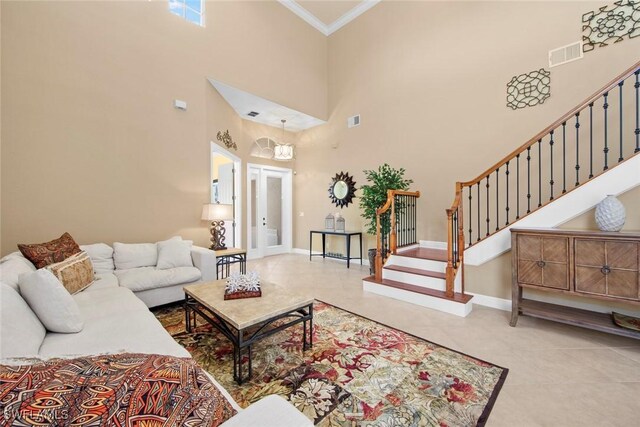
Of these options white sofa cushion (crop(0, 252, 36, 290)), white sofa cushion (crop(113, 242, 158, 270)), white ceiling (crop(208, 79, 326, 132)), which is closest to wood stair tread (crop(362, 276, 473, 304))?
white sofa cushion (crop(113, 242, 158, 270))

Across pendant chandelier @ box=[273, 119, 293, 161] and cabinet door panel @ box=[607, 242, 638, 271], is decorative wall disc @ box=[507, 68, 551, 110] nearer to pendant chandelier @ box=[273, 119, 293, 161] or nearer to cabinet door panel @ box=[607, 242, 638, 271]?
cabinet door panel @ box=[607, 242, 638, 271]

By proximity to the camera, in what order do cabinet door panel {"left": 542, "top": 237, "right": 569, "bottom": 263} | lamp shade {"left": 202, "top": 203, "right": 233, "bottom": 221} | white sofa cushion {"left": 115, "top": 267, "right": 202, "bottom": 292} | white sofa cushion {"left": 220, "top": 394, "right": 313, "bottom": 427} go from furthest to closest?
lamp shade {"left": 202, "top": 203, "right": 233, "bottom": 221} → white sofa cushion {"left": 115, "top": 267, "right": 202, "bottom": 292} → cabinet door panel {"left": 542, "top": 237, "right": 569, "bottom": 263} → white sofa cushion {"left": 220, "top": 394, "right": 313, "bottom": 427}

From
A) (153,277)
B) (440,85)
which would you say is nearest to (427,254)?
(440,85)

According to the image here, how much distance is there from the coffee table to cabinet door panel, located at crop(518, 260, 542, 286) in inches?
84.0

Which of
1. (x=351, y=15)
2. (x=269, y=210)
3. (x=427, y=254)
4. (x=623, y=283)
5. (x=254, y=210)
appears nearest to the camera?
(x=623, y=283)

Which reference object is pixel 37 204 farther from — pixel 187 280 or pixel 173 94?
pixel 173 94

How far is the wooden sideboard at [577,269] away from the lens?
2.11 metres

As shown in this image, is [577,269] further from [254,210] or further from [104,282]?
[254,210]

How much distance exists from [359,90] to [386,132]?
4.13 ft

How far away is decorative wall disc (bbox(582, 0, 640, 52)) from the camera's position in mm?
3004

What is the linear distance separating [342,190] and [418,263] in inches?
107

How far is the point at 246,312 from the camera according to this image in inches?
76.0

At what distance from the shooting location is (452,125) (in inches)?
171

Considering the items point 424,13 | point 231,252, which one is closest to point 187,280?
point 231,252
